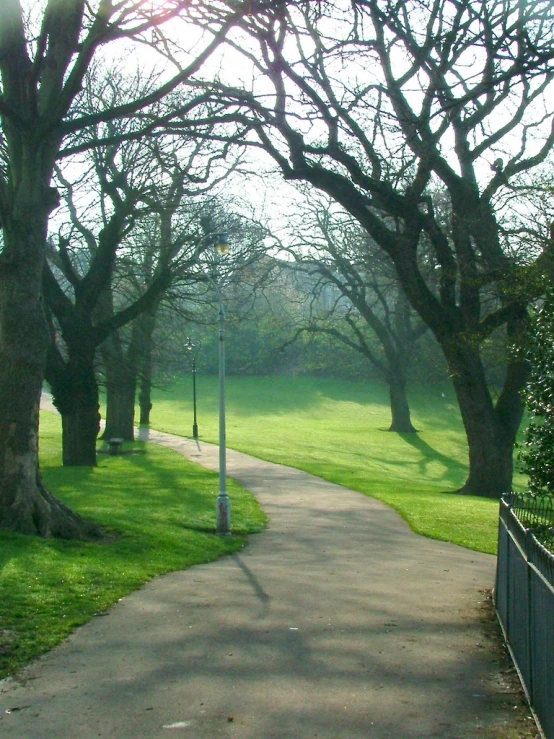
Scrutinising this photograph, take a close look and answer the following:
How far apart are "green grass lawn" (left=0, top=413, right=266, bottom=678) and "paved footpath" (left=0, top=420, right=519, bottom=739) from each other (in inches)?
13.1

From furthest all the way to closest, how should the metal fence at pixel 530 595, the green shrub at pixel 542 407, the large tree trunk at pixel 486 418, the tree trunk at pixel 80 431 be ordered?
1. the tree trunk at pixel 80 431
2. the large tree trunk at pixel 486 418
3. the green shrub at pixel 542 407
4. the metal fence at pixel 530 595

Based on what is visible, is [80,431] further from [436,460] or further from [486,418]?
[436,460]

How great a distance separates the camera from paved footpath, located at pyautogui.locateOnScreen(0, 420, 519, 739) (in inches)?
238

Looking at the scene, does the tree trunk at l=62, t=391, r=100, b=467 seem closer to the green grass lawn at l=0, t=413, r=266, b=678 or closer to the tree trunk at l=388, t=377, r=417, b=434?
the green grass lawn at l=0, t=413, r=266, b=678

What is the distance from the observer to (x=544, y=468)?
8742 mm

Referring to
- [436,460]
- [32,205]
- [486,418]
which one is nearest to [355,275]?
[436,460]

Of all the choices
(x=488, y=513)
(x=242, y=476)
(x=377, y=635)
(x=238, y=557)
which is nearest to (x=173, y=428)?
(x=242, y=476)

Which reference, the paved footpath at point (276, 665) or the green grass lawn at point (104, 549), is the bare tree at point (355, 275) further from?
the paved footpath at point (276, 665)

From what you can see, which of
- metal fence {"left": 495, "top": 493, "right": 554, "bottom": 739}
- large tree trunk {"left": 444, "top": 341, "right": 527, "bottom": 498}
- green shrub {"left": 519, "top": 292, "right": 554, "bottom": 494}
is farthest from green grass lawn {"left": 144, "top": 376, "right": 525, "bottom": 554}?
green shrub {"left": 519, "top": 292, "right": 554, "bottom": 494}

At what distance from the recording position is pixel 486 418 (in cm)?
2567

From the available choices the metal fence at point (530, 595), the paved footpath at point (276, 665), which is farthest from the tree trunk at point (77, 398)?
the metal fence at point (530, 595)

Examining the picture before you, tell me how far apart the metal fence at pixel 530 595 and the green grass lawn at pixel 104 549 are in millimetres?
4137

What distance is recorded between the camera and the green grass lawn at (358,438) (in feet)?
76.7

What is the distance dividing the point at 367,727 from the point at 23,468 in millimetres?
9187
